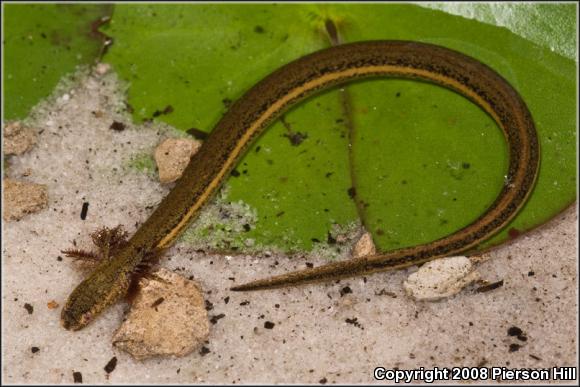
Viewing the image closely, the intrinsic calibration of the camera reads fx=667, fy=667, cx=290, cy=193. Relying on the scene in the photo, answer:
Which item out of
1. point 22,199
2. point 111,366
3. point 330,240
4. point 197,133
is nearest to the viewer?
point 111,366

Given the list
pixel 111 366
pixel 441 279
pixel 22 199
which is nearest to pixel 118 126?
pixel 22 199

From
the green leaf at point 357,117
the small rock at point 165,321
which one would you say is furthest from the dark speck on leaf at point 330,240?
the small rock at point 165,321

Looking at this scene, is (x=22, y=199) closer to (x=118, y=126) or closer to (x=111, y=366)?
(x=118, y=126)

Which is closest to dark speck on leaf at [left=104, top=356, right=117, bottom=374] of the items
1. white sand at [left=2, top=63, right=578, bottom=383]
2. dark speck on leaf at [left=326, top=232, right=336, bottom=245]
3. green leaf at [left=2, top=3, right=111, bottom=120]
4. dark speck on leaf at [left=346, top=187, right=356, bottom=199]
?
white sand at [left=2, top=63, right=578, bottom=383]

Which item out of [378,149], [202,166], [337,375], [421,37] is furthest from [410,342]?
[421,37]

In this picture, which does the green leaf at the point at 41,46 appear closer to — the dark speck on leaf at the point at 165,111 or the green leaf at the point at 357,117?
the green leaf at the point at 357,117

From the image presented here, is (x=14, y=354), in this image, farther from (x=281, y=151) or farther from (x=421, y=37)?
(x=421, y=37)
